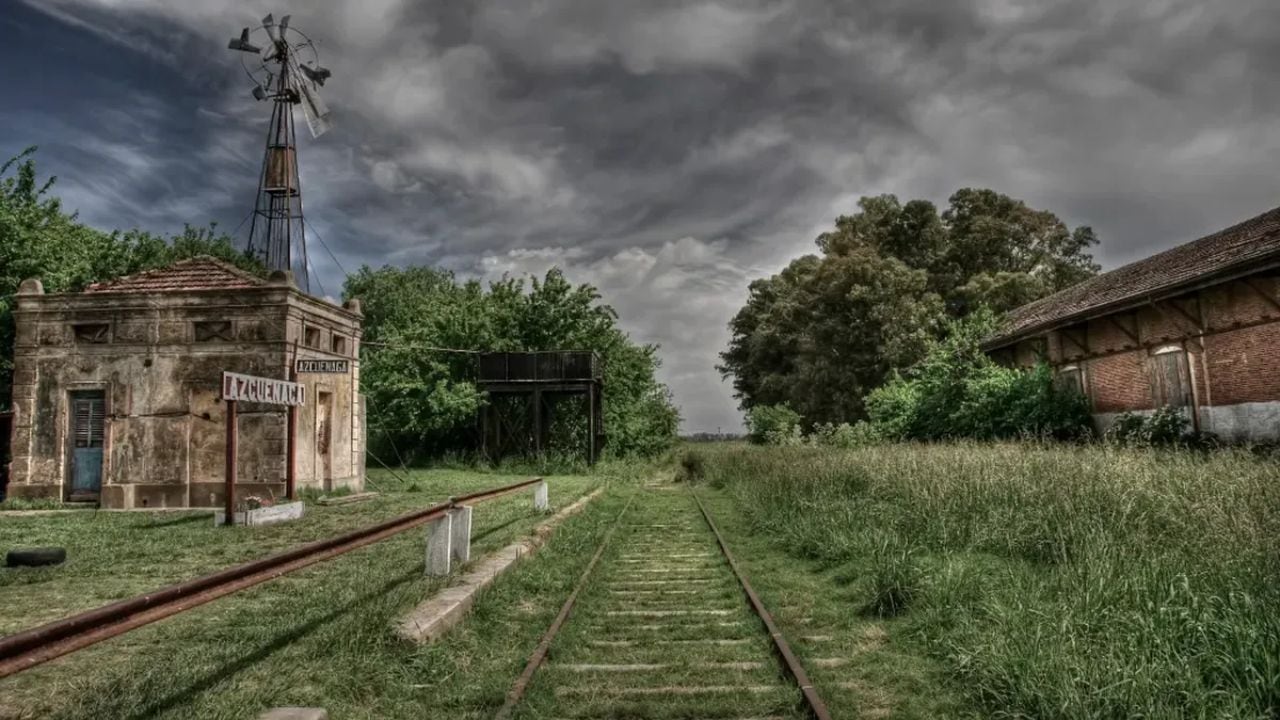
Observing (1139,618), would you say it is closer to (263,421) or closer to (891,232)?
(263,421)

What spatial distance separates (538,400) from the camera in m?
31.1

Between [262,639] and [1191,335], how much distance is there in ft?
54.9

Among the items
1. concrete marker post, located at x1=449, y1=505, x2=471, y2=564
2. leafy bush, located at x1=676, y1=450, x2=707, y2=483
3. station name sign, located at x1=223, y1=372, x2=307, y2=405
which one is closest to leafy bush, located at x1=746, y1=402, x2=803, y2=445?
leafy bush, located at x1=676, y1=450, x2=707, y2=483

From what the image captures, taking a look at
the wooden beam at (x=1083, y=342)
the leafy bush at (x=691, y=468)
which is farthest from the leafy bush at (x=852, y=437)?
the wooden beam at (x=1083, y=342)

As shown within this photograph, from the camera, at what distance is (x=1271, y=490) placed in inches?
267

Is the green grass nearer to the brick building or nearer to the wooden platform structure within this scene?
the brick building

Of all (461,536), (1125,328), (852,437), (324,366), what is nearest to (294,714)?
(461,536)

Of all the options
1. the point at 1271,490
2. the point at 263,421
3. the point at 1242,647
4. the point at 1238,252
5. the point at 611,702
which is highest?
the point at 1238,252

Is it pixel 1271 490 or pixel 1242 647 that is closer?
pixel 1242 647

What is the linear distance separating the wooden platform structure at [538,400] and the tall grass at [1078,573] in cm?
2049

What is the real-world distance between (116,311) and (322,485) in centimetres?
581

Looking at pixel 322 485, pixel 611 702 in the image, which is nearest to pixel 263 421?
pixel 322 485

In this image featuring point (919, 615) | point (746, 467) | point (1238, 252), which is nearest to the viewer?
point (919, 615)

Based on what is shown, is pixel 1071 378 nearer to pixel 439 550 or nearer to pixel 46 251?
pixel 439 550
